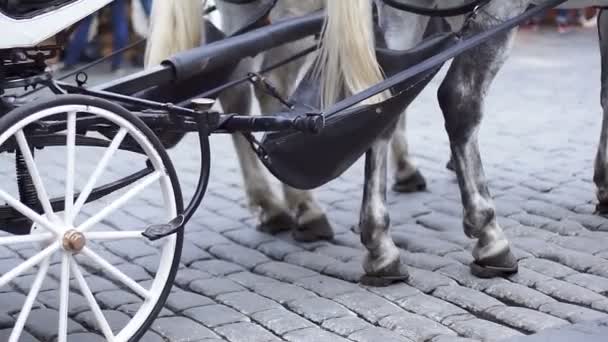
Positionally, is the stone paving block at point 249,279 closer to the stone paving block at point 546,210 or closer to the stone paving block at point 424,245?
the stone paving block at point 424,245

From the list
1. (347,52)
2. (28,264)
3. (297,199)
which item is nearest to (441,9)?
(347,52)

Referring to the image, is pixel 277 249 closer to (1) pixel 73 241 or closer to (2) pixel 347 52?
(2) pixel 347 52

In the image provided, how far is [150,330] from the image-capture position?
3.53m

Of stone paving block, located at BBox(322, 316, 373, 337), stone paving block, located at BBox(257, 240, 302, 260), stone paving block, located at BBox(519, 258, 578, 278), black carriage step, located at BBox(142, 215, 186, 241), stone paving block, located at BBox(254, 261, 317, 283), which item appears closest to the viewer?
black carriage step, located at BBox(142, 215, 186, 241)

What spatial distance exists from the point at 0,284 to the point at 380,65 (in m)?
1.63

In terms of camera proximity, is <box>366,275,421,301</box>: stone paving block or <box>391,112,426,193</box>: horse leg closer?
<box>366,275,421,301</box>: stone paving block

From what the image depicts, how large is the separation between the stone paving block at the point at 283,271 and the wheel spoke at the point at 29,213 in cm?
129

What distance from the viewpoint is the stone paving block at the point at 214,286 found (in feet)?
13.0

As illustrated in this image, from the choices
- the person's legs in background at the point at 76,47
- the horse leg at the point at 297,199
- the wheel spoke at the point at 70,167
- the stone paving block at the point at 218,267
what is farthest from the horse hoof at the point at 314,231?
the person's legs in background at the point at 76,47

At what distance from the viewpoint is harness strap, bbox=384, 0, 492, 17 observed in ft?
12.9

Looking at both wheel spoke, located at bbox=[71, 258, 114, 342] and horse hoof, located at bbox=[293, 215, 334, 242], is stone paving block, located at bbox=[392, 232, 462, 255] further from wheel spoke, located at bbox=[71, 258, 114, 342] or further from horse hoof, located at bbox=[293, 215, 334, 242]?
wheel spoke, located at bbox=[71, 258, 114, 342]

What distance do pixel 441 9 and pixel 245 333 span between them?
139cm

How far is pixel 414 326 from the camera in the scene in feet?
11.5

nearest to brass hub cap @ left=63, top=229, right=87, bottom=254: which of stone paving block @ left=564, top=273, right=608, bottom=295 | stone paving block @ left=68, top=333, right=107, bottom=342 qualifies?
stone paving block @ left=68, top=333, right=107, bottom=342
